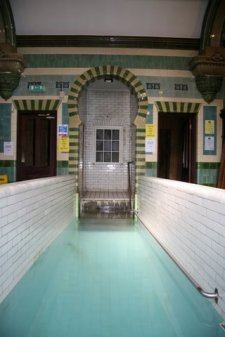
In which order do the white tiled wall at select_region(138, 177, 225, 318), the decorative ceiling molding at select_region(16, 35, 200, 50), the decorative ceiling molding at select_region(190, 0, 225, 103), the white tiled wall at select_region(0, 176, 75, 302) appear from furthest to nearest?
the decorative ceiling molding at select_region(16, 35, 200, 50) < the decorative ceiling molding at select_region(190, 0, 225, 103) < the white tiled wall at select_region(0, 176, 75, 302) < the white tiled wall at select_region(138, 177, 225, 318)

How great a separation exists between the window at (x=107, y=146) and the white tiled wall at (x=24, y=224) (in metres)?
5.94

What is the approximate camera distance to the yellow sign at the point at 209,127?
7.02m

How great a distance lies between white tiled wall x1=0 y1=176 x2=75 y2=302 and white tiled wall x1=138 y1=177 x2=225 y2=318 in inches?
58.1

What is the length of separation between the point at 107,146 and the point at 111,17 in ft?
16.0

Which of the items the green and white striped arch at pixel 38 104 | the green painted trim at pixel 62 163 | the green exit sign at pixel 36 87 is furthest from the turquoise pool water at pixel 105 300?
the green exit sign at pixel 36 87

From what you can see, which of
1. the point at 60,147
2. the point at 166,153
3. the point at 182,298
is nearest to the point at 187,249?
the point at 182,298

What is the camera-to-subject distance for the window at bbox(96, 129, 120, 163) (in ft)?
35.6

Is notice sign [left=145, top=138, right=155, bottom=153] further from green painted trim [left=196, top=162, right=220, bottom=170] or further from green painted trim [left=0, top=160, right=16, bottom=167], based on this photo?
green painted trim [left=0, top=160, right=16, bottom=167]

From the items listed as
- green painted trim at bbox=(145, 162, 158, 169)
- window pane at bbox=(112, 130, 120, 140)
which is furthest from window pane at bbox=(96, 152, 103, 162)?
green painted trim at bbox=(145, 162, 158, 169)

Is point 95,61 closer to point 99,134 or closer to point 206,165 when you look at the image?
point 206,165

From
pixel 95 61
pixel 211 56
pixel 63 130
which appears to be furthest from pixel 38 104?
pixel 211 56

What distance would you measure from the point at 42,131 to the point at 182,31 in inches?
144

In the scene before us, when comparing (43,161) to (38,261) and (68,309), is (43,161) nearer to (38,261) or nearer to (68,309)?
(38,261)

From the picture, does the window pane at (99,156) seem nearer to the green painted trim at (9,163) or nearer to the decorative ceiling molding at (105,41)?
the green painted trim at (9,163)
